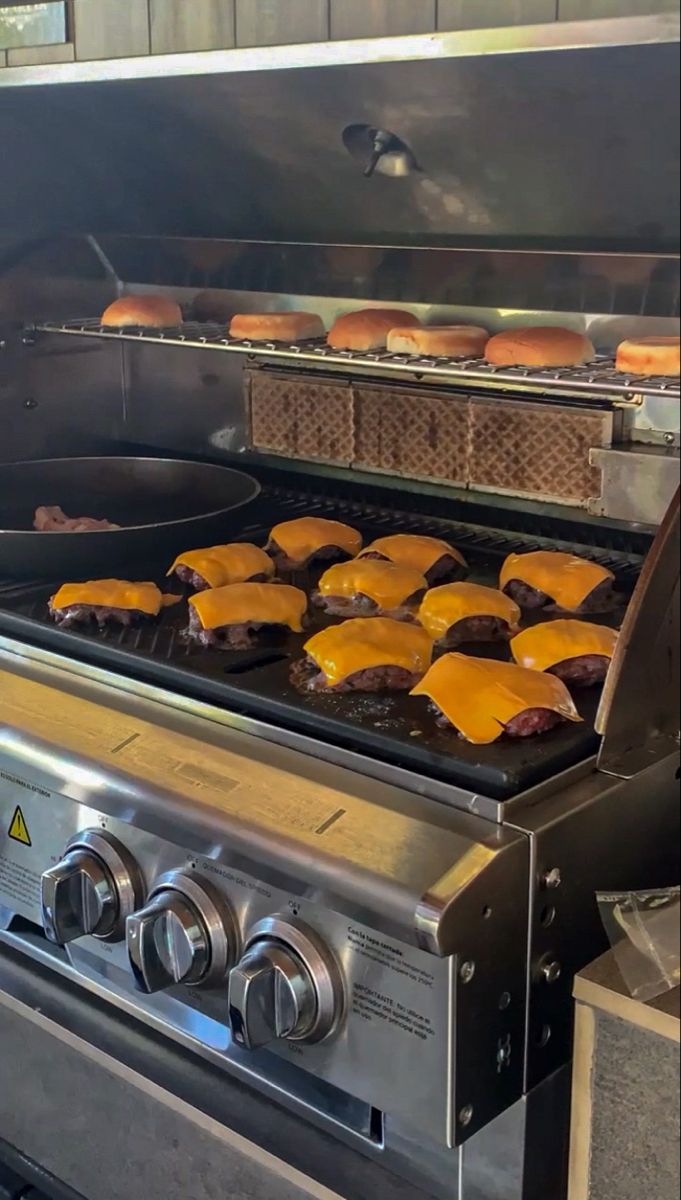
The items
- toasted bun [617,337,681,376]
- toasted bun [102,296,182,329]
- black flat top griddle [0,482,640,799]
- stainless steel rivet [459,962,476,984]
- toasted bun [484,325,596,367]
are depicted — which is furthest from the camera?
toasted bun [102,296,182,329]

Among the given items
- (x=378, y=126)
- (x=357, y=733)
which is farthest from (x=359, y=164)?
(x=357, y=733)

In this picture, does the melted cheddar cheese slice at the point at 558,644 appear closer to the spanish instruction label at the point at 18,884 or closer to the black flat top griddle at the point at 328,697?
the black flat top griddle at the point at 328,697

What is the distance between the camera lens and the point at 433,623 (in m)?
1.19

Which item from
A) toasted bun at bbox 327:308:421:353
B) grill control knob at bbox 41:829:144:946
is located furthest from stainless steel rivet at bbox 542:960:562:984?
toasted bun at bbox 327:308:421:353

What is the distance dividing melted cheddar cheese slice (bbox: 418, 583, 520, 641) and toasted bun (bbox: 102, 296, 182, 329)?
58 centimetres

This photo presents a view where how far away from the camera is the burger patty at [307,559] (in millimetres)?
1439

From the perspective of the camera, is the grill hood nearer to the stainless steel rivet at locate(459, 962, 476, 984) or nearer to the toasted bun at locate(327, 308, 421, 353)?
the toasted bun at locate(327, 308, 421, 353)

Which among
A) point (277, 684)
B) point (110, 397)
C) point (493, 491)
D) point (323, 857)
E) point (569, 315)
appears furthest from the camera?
point (110, 397)

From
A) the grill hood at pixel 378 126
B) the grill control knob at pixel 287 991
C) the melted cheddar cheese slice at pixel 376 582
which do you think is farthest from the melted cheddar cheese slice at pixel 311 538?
the grill control knob at pixel 287 991

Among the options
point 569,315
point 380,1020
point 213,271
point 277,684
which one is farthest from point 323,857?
point 213,271

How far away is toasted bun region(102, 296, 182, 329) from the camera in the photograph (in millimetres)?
1545

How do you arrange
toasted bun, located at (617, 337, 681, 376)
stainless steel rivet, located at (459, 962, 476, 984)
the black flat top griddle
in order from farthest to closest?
1. toasted bun, located at (617, 337, 681, 376)
2. the black flat top griddle
3. stainless steel rivet, located at (459, 962, 476, 984)

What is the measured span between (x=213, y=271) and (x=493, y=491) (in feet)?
1.73

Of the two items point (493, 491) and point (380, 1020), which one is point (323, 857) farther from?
point (493, 491)
